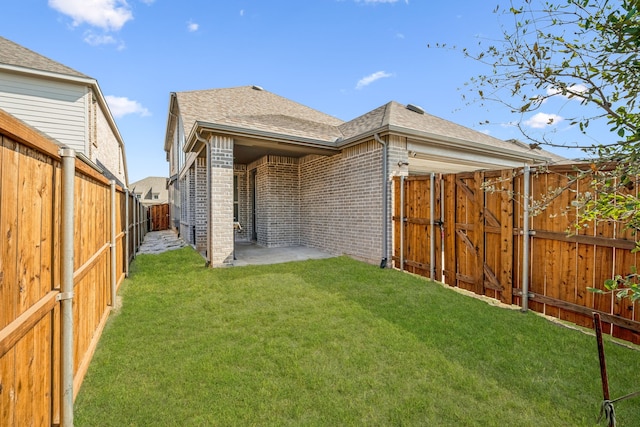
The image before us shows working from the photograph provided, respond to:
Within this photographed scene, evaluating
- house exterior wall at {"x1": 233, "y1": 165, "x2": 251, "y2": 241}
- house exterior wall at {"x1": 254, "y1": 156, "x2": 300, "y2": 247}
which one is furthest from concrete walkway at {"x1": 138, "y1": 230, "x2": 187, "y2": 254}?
house exterior wall at {"x1": 254, "y1": 156, "x2": 300, "y2": 247}

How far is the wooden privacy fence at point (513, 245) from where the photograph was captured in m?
3.49

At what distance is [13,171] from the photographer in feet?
4.39

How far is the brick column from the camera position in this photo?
705 cm

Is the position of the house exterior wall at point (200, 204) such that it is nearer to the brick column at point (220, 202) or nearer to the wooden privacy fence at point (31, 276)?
the brick column at point (220, 202)

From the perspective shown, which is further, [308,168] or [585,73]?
[308,168]

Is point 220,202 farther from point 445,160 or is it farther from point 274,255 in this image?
point 445,160

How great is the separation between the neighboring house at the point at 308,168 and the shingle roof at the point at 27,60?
12.6 ft

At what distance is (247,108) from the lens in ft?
42.1

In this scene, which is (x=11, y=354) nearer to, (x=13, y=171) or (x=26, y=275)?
(x=26, y=275)

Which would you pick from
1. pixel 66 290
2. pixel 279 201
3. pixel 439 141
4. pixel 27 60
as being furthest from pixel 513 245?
pixel 27 60

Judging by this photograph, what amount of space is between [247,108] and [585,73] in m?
12.8

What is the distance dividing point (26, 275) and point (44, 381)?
73 centimetres

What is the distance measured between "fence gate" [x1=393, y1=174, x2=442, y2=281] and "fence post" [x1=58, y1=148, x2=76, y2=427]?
221 inches

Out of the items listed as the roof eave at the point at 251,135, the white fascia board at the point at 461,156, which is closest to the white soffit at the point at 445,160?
the white fascia board at the point at 461,156
